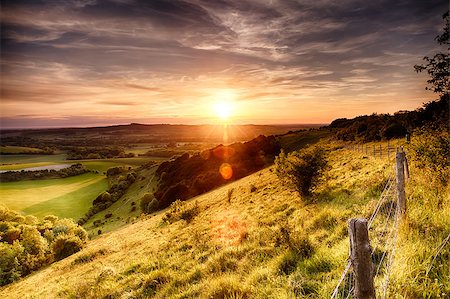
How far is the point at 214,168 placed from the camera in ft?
221

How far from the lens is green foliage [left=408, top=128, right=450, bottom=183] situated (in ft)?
35.6

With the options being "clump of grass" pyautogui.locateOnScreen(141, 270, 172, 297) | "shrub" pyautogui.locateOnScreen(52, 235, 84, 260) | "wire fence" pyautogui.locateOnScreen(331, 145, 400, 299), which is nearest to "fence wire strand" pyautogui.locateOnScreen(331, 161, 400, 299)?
"wire fence" pyautogui.locateOnScreen(331, 145, 400, 299)

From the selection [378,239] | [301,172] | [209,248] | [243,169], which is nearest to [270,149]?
[243,169]

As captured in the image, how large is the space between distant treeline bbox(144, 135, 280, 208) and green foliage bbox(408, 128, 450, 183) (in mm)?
47393

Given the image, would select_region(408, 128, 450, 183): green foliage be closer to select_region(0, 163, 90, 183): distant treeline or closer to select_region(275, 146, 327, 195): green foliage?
select_region(275, 146, 327, 195): green foliage

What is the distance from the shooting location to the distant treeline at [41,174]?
5541 inches

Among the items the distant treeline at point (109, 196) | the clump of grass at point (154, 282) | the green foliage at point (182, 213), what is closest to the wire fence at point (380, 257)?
the clump of grass at point (154, 282)

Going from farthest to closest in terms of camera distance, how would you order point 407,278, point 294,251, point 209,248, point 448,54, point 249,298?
point 448,54
point 209,248
point 294,251
point 249,298
point 407,278

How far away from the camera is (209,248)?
1397cm

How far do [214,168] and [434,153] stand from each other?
187 ft

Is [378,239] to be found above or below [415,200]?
below

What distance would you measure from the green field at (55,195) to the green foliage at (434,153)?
9157 cm

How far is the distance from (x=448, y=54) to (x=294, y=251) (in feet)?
114

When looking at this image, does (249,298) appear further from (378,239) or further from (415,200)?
(415,200)
